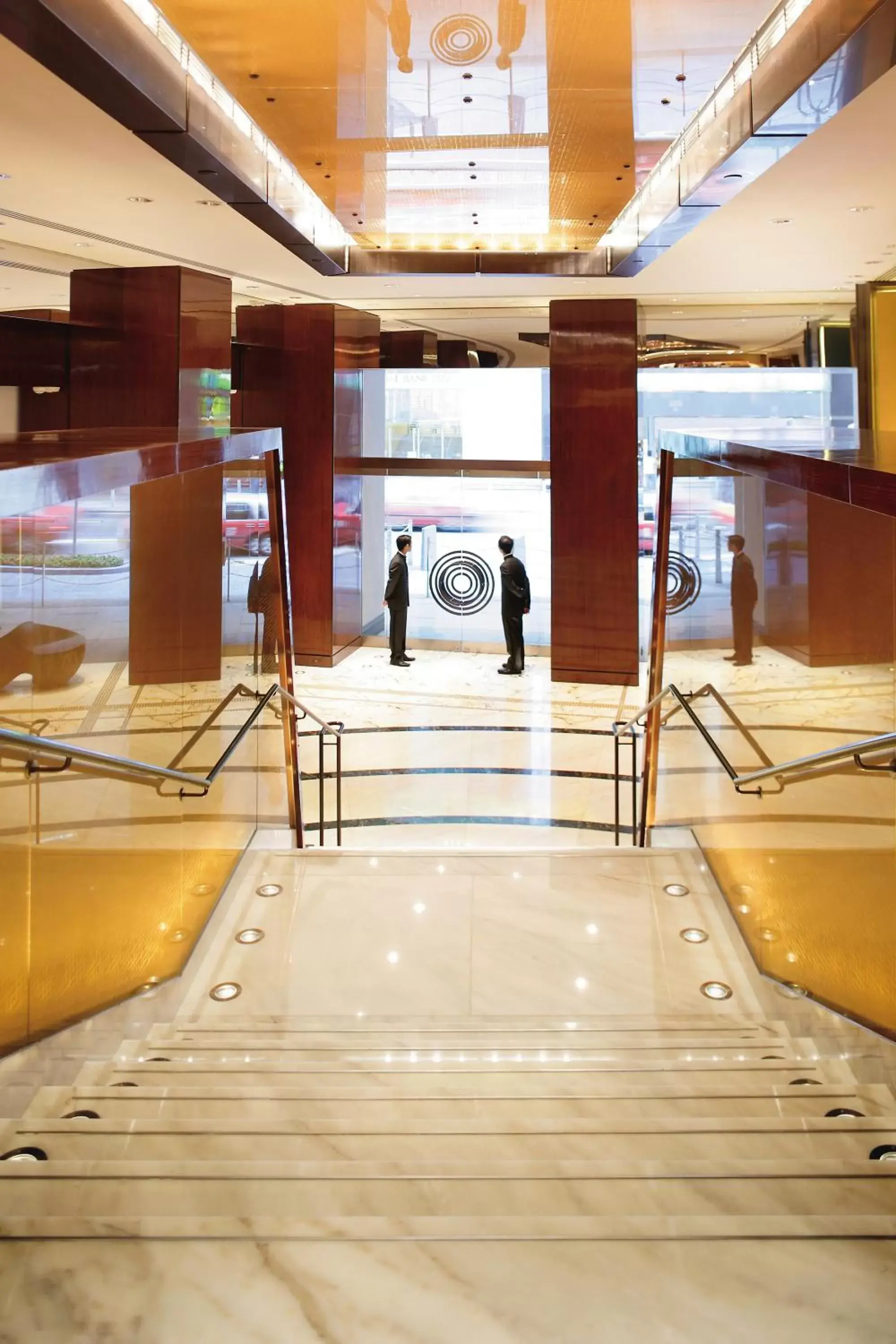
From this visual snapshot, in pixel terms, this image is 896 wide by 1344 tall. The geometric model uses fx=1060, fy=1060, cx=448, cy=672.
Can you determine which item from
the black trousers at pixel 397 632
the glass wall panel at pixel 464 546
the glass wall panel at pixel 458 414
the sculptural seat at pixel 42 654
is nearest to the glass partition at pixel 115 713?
the sculptural seat at pixel 42 654

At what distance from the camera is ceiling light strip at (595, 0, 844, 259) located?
5121mm

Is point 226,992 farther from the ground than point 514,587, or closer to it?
closer to it

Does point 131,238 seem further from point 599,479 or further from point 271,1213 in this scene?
point 271,1213

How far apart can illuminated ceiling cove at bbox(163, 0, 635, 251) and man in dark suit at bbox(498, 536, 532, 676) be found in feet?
13.2

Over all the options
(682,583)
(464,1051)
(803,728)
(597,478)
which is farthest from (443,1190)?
(597,478)

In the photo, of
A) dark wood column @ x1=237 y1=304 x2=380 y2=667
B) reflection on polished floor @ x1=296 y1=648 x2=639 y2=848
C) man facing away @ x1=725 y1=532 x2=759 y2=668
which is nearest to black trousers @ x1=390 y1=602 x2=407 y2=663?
reflection on polished floor @ x1=296 y1=648 x2=639 y2=848

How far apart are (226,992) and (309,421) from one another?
901 centimetres

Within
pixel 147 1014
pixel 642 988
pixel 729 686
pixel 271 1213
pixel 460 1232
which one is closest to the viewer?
pixel 460 1232

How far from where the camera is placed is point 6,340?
27.1 feet

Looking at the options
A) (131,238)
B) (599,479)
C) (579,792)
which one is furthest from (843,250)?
(131,238)

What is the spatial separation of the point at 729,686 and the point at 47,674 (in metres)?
2.93

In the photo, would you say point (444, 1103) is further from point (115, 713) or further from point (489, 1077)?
point (115, 713)

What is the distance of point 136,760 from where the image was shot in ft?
10.6

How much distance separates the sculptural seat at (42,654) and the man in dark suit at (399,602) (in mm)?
9733
